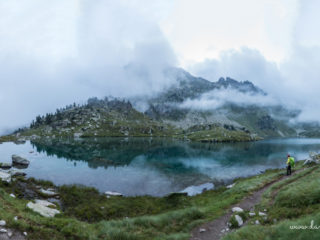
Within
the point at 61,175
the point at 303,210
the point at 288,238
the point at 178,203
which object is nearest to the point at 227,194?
the point at 178,203

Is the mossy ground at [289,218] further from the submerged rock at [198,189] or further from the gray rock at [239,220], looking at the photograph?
the submerged rock at [198,189]

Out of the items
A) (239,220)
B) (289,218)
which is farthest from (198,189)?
(289,218)

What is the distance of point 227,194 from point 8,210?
29.5 meters

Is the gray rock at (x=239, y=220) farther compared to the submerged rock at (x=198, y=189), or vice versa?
the submerged rock at (x=198, y=189)

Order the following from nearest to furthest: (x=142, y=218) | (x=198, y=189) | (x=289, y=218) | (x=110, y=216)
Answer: (x=289, y=218), (x=142, y=218), (x=110, y=216), (x=198, y=189)

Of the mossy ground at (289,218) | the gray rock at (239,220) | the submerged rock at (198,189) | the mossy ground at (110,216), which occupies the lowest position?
the submerged rock at (198,189)

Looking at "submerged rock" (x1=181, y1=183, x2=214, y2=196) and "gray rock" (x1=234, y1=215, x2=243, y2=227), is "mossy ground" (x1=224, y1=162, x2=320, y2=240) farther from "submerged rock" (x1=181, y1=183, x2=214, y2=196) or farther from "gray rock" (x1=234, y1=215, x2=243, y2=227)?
"submerged rock" (x1=181, y1=183, x2=214, y2=196)

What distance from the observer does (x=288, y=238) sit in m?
10.4

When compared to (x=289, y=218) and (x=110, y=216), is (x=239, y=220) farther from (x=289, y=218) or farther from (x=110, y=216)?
(x=110, y=216)

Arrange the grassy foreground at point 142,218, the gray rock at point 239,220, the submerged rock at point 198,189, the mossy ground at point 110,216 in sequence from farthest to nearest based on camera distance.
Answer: the submerged rock at point 198,189
the gray rock at point 239,220
the mossy ground at point 110,216
the grassy foreground at point 142,218

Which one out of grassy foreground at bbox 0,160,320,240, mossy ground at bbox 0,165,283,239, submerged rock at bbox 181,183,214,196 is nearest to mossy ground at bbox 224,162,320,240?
grassy foreground at bbox 0,160,320,240

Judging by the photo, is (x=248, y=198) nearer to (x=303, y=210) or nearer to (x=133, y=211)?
(x=303, y=210)

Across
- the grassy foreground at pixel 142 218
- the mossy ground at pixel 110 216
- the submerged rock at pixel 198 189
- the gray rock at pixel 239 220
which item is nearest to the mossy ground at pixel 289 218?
the grassy foreground at pixel 142 218

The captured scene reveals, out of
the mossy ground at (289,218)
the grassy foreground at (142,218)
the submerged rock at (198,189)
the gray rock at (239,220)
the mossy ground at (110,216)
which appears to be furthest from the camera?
the submerged rock at (198,189)
